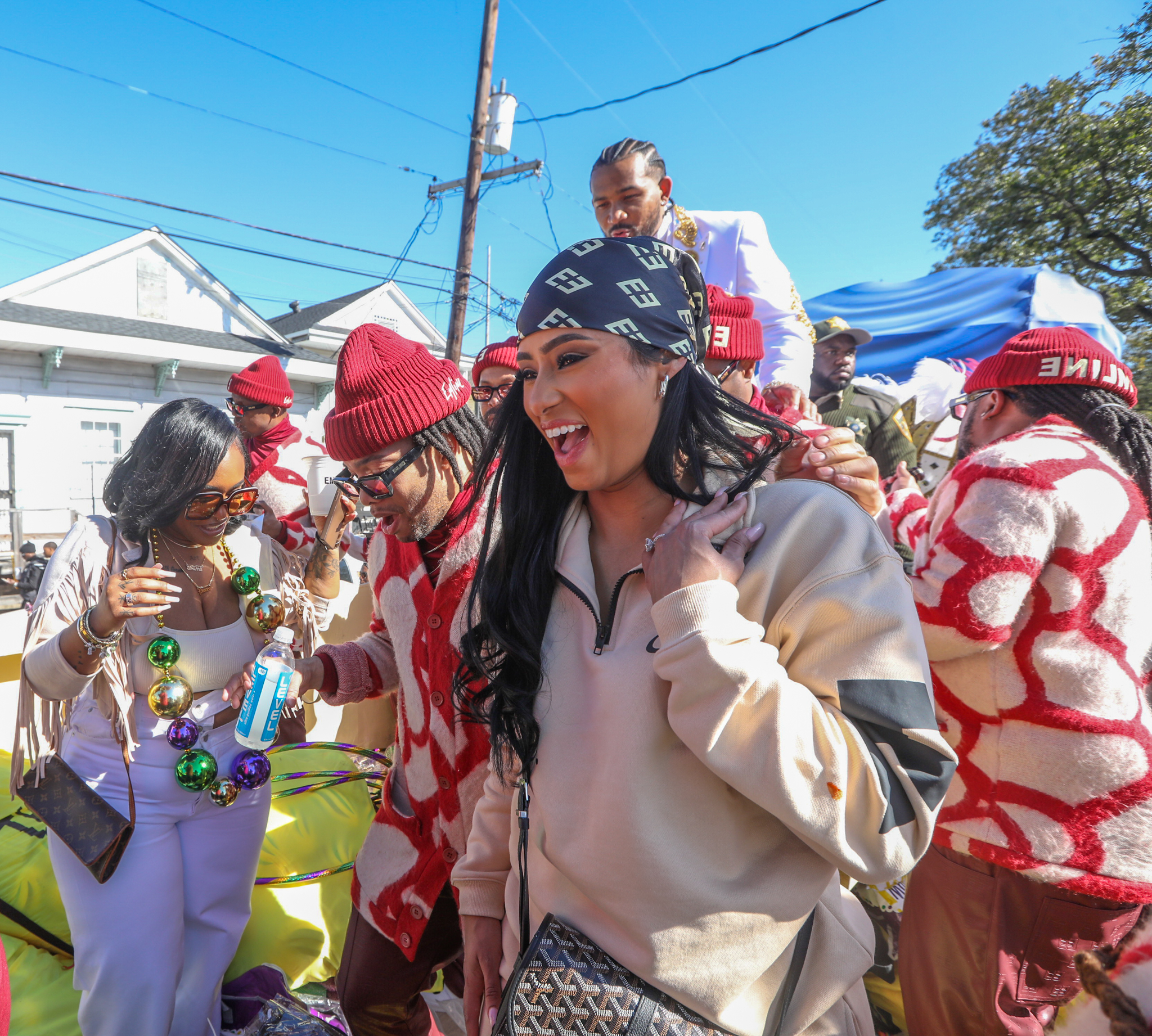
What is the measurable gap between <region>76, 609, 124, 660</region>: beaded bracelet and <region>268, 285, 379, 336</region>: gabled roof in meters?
20.9

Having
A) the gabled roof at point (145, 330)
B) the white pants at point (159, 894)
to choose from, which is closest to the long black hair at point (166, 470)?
the white pants at point (159, 894)

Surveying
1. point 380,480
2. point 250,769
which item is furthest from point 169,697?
point 380,480

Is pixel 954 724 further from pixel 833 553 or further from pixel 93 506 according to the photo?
pixel 93 506

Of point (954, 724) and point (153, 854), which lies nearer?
point (954, 724)

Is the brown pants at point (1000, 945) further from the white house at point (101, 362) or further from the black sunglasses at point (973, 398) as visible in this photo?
the white house at point (101, 362)

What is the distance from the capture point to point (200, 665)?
2598 mm

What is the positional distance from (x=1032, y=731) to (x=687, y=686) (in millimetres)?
1281

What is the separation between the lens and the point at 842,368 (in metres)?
4.94

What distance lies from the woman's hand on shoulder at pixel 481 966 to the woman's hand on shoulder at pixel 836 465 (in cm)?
125

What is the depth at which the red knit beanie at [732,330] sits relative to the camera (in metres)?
2.91

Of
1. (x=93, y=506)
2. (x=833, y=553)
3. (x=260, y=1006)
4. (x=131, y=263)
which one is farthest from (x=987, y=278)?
(x=131, y=263)

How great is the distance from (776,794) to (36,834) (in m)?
3.57

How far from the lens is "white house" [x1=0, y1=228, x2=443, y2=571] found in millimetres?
14414

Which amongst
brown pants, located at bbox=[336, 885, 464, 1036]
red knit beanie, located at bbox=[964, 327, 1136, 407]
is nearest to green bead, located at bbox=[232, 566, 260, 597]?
brown pants, located at bbox=[336, 885, 464, 1036]
